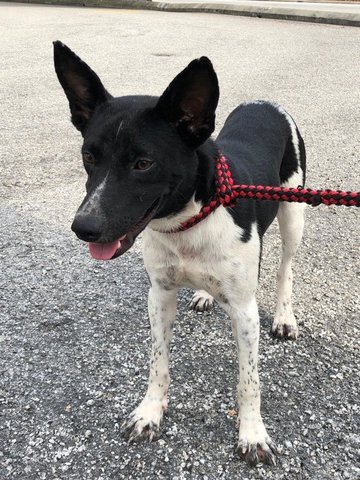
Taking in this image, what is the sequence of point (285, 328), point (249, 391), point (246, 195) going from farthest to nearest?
1. point (285, 328)
2. point (249, 391)
3. point (246, 195)

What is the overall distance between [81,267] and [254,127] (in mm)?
1651

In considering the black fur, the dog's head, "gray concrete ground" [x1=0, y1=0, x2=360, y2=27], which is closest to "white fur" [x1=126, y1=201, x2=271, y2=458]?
the black fur

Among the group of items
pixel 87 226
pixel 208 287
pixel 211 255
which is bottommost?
pixel 208 287

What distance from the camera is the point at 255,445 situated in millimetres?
2559

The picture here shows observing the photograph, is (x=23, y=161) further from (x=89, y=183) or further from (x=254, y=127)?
(x=89, y=183)

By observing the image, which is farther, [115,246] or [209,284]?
[209,284]

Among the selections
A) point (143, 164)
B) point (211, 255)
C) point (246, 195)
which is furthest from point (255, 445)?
point (143, 164)

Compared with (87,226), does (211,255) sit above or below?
below

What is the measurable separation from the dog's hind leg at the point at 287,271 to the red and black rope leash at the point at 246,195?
3.43ft

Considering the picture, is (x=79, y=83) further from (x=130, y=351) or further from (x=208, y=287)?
(x=130, y=351)

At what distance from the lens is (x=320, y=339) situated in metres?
3.33

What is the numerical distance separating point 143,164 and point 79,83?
56 centimetres

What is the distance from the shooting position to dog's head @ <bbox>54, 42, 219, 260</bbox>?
2.04 meters

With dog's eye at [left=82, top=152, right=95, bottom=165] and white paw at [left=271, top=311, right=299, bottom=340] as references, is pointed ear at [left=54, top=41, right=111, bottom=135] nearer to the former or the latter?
dog's eye at [left=82, top=152, right=95, bottom=165]
